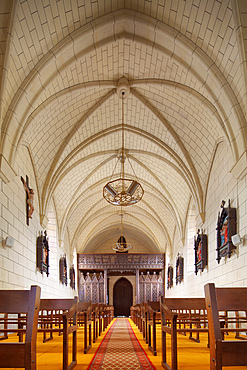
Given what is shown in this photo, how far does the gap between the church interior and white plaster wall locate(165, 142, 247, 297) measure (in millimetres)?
33

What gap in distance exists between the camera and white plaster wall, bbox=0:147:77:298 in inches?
337

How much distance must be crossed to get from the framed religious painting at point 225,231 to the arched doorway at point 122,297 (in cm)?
1903

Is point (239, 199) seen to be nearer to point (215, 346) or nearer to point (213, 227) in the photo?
point (213, 227)

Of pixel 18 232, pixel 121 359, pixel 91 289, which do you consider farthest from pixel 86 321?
pixel 91 289

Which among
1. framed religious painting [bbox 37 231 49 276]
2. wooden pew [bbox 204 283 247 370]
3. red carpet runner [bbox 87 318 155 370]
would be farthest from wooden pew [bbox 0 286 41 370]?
framed religious painting [bbox 37 231 49 276]

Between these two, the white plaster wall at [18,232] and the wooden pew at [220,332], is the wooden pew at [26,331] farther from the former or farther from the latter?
the white plaster wall at [18,232]

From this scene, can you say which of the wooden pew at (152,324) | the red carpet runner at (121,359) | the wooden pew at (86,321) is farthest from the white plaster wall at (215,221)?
the wooden pew at (86,321)

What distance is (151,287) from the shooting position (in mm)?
23766

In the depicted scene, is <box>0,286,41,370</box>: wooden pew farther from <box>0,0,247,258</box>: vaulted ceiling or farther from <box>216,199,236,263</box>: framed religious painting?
<box>216,199,236,263</box>: framed religious painting

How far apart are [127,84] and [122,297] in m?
20.6

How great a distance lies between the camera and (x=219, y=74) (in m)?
8.35

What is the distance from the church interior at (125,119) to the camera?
25.9 ft

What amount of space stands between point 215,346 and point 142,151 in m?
12.5

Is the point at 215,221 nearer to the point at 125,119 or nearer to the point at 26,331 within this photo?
the point at 125,119
